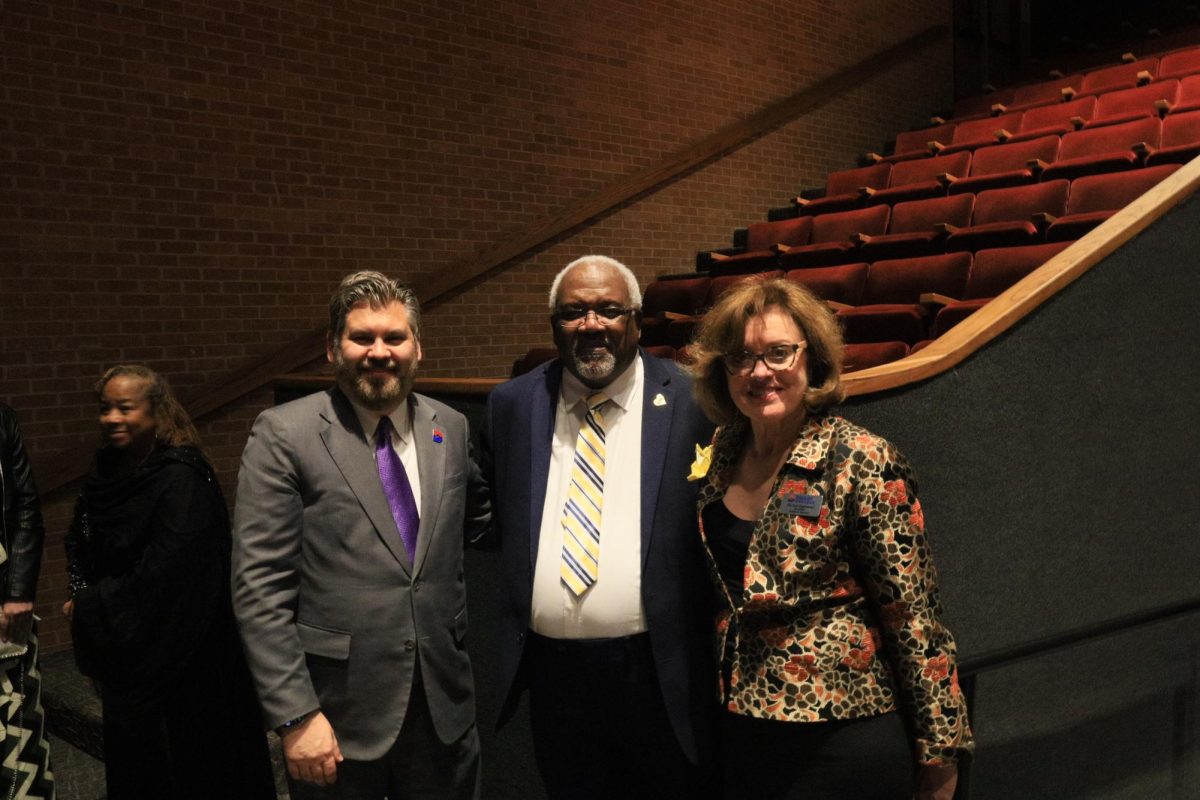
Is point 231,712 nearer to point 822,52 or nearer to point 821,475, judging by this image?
point 821,475

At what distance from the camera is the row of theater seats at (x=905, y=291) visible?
2.98 m

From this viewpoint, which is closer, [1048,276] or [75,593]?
[1048,276]

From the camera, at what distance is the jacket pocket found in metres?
1.45

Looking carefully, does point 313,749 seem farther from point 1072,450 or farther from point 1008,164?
point 1008,164

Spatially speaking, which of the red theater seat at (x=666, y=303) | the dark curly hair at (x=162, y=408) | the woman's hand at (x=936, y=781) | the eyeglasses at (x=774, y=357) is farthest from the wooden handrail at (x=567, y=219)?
the woman's hand at (x=936, y=781)

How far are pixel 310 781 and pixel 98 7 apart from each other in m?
3.32

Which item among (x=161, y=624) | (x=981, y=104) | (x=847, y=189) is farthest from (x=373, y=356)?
(x=981, y=104)

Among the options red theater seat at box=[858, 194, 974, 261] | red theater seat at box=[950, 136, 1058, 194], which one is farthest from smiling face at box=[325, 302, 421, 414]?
red theater seat at box=[950, 136, 1058, 194]

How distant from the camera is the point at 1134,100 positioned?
4.87 m

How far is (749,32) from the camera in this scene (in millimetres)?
6188

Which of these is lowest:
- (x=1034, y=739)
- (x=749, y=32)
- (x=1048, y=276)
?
(x=1034, y=739)

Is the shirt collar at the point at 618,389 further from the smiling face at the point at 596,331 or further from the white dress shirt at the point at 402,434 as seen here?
the white dress shirt at the point at 402,434

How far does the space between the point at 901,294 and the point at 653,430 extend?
87.5 inches

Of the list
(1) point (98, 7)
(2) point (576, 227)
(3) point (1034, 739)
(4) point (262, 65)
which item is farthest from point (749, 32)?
(3) point (1034, 739)
